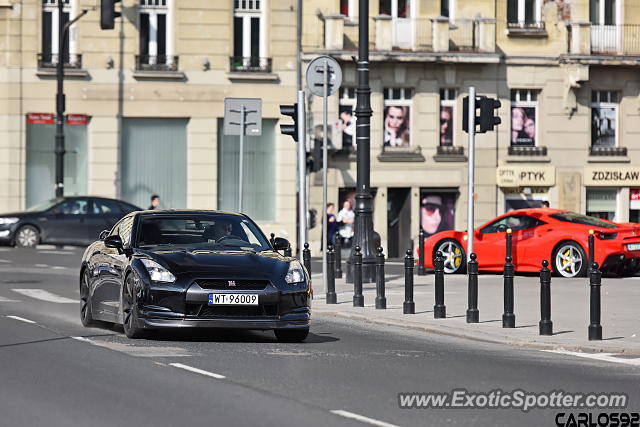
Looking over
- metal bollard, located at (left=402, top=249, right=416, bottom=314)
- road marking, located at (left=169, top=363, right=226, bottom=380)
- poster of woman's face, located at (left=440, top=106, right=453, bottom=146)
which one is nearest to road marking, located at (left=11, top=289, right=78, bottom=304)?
metal bollard, located at (left=402, top=249, right=416, bottom=314)

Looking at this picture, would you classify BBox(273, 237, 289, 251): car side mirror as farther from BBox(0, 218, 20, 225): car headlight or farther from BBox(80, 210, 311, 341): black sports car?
BBox(0, 218, 20, 225): car headlight

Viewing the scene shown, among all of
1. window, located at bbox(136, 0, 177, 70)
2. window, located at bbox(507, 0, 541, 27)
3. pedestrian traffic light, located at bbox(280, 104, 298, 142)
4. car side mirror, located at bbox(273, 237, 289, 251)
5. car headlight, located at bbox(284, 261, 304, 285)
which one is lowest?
car headlight, located at bbox(284, 261, 304, 285)

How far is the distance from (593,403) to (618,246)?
16.2m

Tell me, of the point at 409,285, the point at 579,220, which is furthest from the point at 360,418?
the point at 579,220

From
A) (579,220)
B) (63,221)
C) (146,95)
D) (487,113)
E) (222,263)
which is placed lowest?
(63,221)

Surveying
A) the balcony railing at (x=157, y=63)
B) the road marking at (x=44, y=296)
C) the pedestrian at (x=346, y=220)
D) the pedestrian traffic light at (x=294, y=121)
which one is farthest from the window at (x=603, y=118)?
the road marking at (x=44, y=296)

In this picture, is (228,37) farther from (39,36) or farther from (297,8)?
(39,36)

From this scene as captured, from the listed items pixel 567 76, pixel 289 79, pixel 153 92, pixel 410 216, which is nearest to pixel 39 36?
pixel 153 92

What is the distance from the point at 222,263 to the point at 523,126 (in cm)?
3007

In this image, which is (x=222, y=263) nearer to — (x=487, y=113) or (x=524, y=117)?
(x=487, y=113)

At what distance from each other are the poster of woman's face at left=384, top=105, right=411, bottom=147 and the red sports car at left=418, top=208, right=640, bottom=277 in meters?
14.2

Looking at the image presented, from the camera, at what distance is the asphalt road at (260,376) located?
9.77 metres

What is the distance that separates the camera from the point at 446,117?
4350cm

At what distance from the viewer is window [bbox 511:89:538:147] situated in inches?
1721
